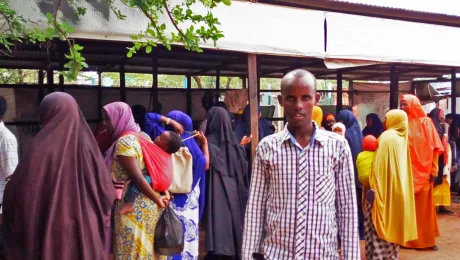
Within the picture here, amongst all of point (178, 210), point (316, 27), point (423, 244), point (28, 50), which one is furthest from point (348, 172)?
point (28, 50)

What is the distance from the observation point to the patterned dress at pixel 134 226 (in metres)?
3.23

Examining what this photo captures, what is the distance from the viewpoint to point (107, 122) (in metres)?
3.35

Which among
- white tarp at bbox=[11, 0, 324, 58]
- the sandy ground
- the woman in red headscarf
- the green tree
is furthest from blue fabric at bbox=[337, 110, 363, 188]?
the green tree

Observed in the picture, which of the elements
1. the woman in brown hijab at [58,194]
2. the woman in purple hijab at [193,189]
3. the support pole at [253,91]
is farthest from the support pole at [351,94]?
the woman in brown hijab at [58,194]

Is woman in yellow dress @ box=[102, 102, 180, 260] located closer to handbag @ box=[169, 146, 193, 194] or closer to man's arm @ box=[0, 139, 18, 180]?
handbag @ box=[169, 146, 193, 194]

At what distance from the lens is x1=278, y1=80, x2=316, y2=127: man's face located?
6.55 feet

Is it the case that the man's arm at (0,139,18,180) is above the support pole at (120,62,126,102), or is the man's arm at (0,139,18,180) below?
below

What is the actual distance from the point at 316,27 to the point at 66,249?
138 inches

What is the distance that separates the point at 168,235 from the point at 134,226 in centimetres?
27

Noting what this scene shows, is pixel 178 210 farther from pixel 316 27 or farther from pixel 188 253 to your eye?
pixel 316 27

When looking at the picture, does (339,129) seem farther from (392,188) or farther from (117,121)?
(117,121)

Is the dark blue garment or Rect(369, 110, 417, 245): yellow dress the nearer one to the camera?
Rect(369, 110, 417, 245): yellow dress

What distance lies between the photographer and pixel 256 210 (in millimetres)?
2131

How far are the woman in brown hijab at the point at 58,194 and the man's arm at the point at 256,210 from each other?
3.41ft
